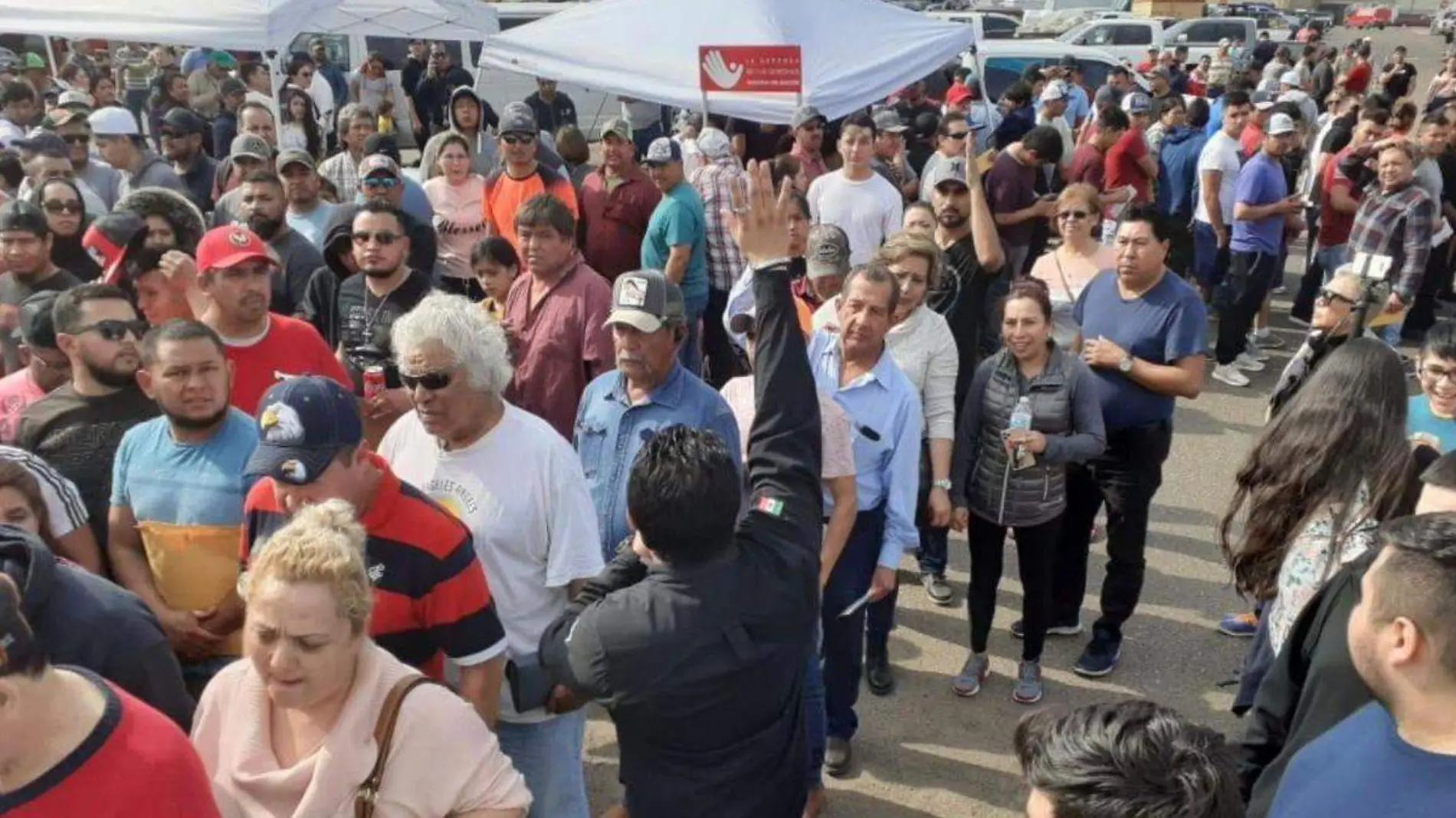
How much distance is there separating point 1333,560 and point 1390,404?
477 millimetres

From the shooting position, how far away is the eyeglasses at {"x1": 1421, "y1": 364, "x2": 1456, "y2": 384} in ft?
12.1

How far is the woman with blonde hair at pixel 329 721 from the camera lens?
194 cm

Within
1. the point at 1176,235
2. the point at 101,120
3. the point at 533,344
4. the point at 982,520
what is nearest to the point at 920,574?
the point at 982,520

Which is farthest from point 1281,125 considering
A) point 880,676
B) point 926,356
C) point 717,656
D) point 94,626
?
point 94,626

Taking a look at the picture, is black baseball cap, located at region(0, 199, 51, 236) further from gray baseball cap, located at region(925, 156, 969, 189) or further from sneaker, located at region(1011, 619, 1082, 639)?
sneaker, located at region(1011, 619, 1082, 639)

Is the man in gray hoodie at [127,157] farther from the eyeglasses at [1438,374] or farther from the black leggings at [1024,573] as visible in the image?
the eyeglasses at [1438,374]

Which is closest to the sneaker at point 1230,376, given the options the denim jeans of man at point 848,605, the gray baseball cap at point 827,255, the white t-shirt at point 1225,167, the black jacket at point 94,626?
the white t-shirt at point 1225,167

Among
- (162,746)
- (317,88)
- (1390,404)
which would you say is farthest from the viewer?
(317,88)

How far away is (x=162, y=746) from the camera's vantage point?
1764 mm

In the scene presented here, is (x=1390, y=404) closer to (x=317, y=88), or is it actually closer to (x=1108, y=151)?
(x=1108, y=151)

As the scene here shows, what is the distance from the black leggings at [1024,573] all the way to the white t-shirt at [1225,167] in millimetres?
5061

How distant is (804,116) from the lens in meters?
7.28

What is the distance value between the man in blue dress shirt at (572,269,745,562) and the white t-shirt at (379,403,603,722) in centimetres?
29

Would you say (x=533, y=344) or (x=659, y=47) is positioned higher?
(x=659, y=47)
